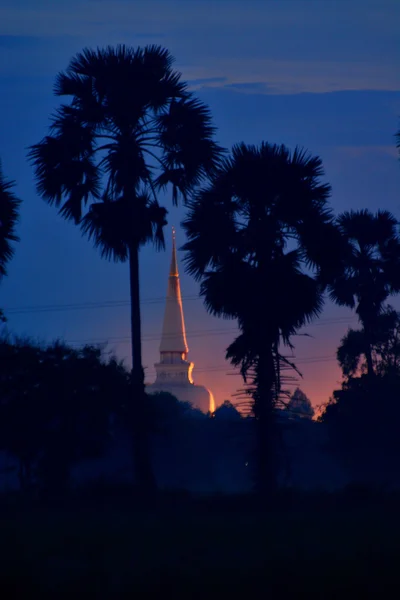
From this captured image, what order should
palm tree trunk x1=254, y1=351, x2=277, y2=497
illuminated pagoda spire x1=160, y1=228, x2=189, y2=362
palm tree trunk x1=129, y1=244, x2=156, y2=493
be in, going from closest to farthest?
palm tree trunk x1=129, y1=244, x2=156, y2=493 < palm tree trunk x1=254, y1=351, x2=277, y2=497 < illuminated pagoda spire x1=160, y1=228, x2=189, y2=362

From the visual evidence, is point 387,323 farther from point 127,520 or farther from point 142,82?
point 127,520

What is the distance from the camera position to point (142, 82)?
3023 cm

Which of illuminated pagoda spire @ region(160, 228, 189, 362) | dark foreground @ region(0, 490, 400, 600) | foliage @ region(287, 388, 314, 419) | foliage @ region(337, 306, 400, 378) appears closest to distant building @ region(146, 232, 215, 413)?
illuminated pagoda spire @ region(160, 228, 189, 362)

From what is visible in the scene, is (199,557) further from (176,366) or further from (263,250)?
(176,366)

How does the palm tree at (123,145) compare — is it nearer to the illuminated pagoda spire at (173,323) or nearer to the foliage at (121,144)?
the foliage at (121,144)

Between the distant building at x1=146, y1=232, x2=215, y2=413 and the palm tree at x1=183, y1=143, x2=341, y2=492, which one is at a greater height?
the distant building at x1=146, y1=232, x2=215, y2=413

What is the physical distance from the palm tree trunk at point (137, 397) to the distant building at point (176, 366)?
12008 centimetres

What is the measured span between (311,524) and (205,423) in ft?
235

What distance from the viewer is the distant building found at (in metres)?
152

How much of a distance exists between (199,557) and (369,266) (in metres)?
36.5

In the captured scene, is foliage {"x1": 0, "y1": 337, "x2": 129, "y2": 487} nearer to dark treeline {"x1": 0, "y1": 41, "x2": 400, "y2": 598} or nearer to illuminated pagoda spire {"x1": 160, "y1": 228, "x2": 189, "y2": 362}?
dark treeline {"x1": 0, "y1": 41, "x2": 400, "y2": 598}

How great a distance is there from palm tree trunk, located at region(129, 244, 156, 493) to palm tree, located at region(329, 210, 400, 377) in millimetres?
19518

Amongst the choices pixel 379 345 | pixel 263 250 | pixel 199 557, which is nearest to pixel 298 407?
pixel 379 345

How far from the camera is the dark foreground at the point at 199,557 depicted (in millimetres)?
11797
